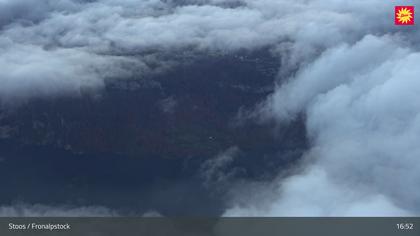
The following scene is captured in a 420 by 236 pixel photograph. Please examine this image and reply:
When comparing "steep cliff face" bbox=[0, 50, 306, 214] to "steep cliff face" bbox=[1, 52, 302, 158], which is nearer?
"steep cliff face" bbox=[0, 50, 306, 214]

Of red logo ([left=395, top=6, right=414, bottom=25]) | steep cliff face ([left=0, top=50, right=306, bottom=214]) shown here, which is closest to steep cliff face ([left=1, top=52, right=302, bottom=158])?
steep cliff face ([left=0, top=50, right=306, bottom=214])

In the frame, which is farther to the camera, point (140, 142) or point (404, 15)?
point (140, 142)

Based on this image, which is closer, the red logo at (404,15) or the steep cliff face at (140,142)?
the red logo at (404,15)

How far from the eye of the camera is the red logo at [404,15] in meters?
8.62

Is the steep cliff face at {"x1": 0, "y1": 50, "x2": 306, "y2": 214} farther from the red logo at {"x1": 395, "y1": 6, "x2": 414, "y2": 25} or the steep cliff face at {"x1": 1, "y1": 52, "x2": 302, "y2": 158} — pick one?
the red logo at {"x1": 395, "y1": 6, "x2": 414, "y2": 25}

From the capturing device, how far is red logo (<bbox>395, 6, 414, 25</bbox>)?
8.62 meters

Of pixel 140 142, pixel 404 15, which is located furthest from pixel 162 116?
pixel 404 15

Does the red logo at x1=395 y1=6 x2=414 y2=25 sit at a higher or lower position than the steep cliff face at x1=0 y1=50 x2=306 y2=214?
higher

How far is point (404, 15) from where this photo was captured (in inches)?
340

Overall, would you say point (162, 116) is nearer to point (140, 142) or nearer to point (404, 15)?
point (140, 142)

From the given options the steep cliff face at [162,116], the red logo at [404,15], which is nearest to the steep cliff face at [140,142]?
the steep cliff face at [162,116]

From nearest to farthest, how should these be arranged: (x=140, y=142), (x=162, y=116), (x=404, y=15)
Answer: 1. (x=404, y=15)
2. (x=140, y=142)
3. (x=162, y=116)

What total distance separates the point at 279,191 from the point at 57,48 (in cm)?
851

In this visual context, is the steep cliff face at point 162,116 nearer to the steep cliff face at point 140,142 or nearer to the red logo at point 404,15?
the steep cliff face at point 140,142
